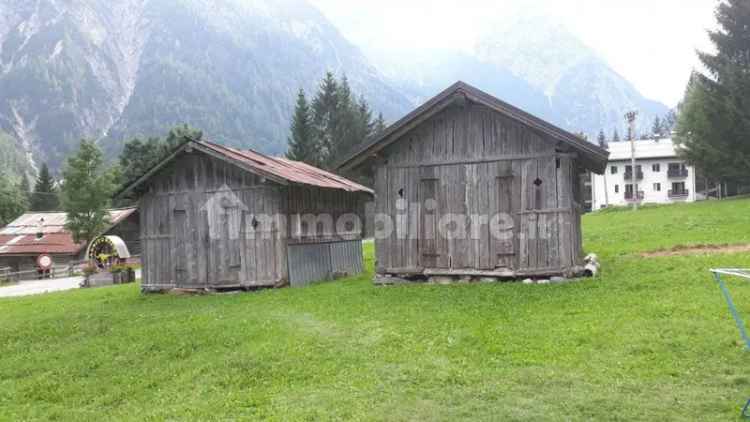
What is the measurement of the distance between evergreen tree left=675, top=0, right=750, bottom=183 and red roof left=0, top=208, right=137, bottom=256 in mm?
50496

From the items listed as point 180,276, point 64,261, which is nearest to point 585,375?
point 180,276

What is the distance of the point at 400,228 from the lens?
20.2m

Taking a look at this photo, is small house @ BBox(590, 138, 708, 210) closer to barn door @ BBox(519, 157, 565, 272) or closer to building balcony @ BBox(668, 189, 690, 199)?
building balcony @ BBox(668, 189, 690, 199)

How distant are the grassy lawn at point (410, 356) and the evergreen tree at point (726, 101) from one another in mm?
33423

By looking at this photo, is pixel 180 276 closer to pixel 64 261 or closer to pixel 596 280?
pixel 596 280

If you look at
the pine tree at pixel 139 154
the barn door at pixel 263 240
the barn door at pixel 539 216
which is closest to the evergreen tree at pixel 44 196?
the pine tree at pixel 139 154

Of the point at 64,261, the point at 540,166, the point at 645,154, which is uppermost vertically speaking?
the point at 645,154

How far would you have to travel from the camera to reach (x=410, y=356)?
36.2 ft

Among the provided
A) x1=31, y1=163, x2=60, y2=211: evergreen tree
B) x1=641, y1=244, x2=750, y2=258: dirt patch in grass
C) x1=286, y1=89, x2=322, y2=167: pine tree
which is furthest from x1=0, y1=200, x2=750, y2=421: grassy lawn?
x1=31, y1=163, x2=60, y2=211: evergreen tree

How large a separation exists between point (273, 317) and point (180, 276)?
923 centimetres

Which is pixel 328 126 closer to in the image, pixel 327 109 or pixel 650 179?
pixel 327 109

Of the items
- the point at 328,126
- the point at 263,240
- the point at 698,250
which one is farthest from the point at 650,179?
the point at 263,240

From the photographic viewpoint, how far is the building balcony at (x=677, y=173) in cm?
8379

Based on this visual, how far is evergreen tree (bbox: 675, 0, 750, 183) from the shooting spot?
4619cm
